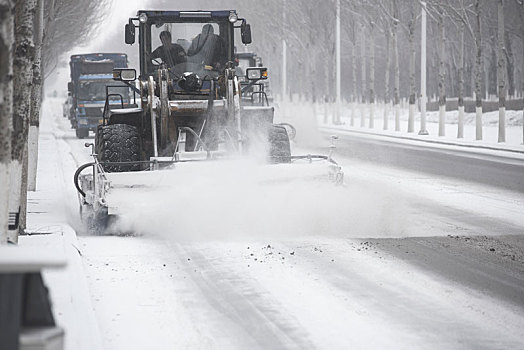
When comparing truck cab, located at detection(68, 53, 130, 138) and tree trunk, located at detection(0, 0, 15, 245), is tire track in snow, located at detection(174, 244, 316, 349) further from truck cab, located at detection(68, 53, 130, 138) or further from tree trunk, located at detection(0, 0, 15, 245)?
truck cab, located at detection(68, 53, 130, 138)

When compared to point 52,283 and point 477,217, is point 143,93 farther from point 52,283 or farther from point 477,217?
point 52,283

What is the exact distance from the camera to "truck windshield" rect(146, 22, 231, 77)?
13508 mm

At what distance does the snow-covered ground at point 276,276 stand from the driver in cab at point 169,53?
7.91 ft

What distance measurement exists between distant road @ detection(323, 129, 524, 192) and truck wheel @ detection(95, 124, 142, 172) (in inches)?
257

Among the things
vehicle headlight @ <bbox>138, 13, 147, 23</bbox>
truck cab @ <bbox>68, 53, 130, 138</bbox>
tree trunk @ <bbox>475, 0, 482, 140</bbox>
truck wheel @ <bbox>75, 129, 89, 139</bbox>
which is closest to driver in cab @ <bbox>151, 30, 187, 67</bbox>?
vehicle headlight @ <bbox>138, 13, 147, 23</bbox>

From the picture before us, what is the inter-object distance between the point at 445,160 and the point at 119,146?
11.9 metres

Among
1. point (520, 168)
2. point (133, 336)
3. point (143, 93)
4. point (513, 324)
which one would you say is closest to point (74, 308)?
point (133, 336)

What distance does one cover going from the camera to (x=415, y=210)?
42.3 ft

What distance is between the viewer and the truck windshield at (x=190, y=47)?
44.3 ft

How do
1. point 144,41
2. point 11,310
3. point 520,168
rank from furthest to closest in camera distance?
point 520,168
point 144,41
point 11,310

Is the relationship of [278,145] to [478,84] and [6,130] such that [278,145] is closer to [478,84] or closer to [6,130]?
[6,130]

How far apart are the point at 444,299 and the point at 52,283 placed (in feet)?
9.50

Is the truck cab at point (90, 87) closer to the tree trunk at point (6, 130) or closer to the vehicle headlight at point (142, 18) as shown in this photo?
the vehicle headlight at point (142, 18)

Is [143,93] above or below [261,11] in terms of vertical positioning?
below
